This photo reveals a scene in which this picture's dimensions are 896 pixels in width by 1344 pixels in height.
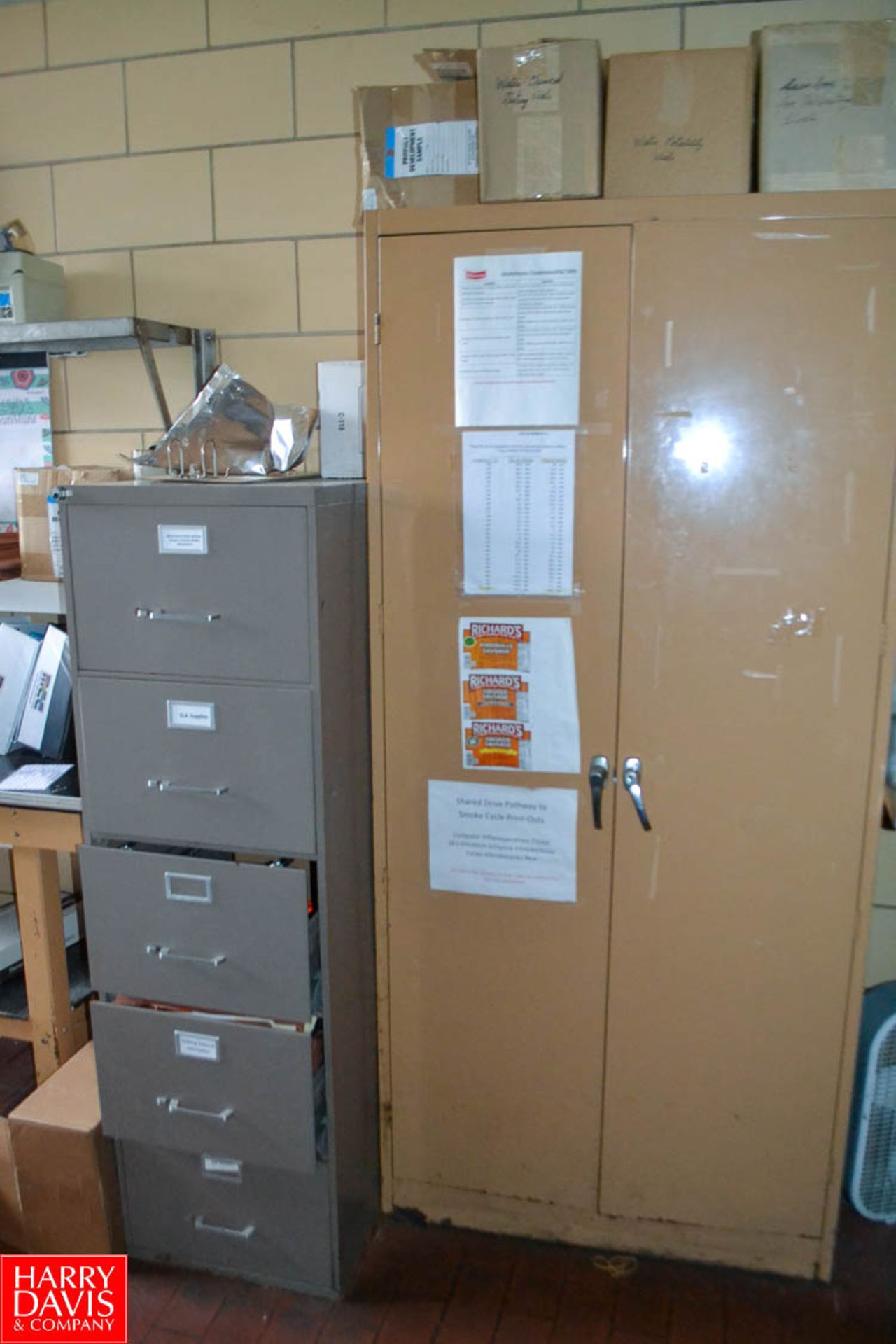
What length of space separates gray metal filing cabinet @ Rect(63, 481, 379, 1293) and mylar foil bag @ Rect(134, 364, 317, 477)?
16cm

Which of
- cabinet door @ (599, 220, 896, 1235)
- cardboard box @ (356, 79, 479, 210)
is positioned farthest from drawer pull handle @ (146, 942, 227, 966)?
cardboard box @ (356, 79, 479, 210)

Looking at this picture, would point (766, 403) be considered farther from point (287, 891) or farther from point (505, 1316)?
point (505, 1316)

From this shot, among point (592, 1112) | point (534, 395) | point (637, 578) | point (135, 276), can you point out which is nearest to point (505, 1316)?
point (592, 1112)

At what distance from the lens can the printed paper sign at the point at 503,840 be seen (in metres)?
1.79

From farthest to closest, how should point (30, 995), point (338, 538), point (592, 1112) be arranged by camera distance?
1. point (30, 995)
2. point (592, 1112)
3. point (338, 538)

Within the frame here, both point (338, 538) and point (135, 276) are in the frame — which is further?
point (135, 276)

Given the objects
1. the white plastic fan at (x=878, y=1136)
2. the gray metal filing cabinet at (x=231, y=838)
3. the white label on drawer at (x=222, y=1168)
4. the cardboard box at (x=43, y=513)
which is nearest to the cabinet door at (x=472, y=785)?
the gray metal filing cabinet at (x=231, y=838)

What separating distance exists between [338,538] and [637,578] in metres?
0.54

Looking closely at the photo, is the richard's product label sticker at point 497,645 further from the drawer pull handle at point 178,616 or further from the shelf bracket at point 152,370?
the shelf bracket at point 152,370

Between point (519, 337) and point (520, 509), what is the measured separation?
0.30 metres

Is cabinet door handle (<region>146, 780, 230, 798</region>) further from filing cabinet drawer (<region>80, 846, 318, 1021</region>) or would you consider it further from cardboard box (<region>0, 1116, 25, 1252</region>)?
cardboard box (<region>0, 1116, 25, 1252</region>)

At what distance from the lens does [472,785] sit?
1.81 meters

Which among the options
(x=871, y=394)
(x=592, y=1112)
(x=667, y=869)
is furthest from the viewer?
(x=592, y=1112)

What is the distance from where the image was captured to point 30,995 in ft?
7.04
